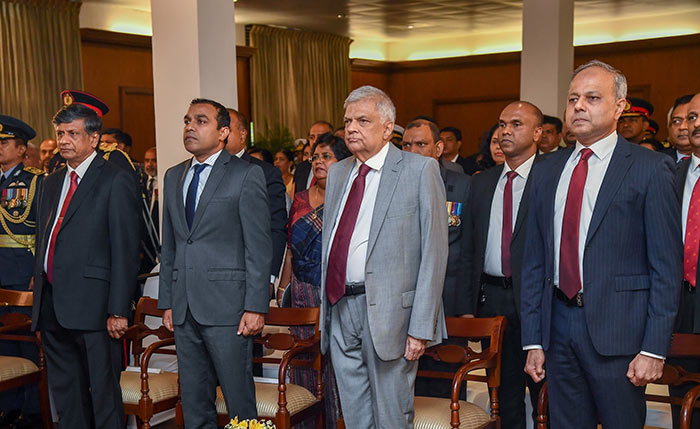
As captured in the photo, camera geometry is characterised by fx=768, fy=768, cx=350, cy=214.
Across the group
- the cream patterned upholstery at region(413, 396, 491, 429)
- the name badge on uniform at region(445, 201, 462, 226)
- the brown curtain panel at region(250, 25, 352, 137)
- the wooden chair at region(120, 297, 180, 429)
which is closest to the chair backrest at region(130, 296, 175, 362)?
the wooden chair at region(120, 297, 180, 429)

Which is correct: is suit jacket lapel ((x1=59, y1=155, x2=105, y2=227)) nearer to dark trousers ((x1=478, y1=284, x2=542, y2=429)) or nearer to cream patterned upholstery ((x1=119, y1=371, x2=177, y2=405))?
cream patterned upholstery ((x1=119, y1=371, x2=177, y2=405))

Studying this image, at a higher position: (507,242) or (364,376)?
(507,242)

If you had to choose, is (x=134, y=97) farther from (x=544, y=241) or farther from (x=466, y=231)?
(x=544, y=241)

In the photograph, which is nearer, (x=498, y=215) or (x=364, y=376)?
(x=364, y=376)

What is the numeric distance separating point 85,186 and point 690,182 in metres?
2.77

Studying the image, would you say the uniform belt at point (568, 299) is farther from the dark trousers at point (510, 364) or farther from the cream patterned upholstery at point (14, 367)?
the cream patterned upholstery at point (14, 367)

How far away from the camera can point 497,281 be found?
357 centimetres

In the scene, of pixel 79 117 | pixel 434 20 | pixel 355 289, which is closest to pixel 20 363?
pixel 79 117

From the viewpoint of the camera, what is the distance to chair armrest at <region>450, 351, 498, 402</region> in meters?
3.03

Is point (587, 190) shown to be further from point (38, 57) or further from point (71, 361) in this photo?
point (38, 57)

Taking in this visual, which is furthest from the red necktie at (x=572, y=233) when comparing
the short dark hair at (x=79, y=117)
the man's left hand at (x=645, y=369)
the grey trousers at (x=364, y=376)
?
the short dark hair at (x=79, y=117)

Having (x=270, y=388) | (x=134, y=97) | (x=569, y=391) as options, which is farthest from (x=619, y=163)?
(x=134, y=97)

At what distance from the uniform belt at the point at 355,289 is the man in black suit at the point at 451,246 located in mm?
855

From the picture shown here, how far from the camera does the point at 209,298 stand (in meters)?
3.40
